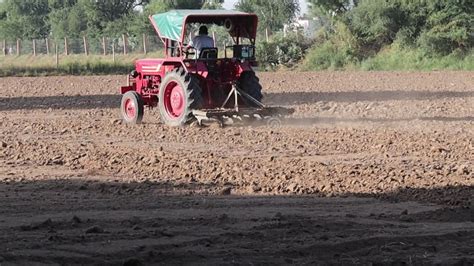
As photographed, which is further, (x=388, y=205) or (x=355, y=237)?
(x=388, y=205)

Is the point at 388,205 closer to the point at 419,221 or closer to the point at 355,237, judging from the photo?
the point at 419,221

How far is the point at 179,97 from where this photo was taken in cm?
1966

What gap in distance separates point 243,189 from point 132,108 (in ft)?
28.5

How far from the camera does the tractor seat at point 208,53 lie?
19.4m

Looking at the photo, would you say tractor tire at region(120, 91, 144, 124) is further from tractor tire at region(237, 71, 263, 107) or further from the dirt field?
tractor tire at region(237, 71, 263, 107)

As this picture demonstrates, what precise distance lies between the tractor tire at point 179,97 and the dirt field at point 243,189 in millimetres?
299

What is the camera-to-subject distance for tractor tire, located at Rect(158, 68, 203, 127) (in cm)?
1905

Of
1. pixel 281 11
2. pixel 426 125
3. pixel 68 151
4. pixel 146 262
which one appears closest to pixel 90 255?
pixel 146 262

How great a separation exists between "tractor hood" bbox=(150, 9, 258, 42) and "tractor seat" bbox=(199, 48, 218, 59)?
0.47 m

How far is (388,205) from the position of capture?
11.4m

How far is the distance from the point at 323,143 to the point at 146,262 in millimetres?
8881

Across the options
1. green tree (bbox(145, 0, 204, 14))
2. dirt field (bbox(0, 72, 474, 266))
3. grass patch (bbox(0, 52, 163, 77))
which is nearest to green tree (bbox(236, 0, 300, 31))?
green tree (bbox(145, 0, 204, 14))

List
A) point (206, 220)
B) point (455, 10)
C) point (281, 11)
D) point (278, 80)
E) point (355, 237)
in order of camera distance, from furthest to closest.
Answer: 1. point (281, 11)
2. point (455, 10)
3. point (278, 80)
4. point (206, 220)
5. point (355, 237)

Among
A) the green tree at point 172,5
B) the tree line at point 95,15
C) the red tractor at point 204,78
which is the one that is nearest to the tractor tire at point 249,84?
the red tractor at point 204,78
